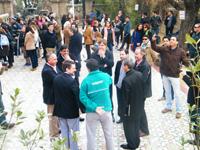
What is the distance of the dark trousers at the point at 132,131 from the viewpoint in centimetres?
659

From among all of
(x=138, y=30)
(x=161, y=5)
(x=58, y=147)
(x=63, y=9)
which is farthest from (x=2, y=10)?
(x=58, y=147)

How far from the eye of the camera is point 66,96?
609 centimetres

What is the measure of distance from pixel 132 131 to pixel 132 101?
1.95 feet

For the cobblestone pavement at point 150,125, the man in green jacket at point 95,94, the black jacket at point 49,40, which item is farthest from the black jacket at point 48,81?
the black jacket at point 49,40

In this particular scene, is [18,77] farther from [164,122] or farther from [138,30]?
[164,122]

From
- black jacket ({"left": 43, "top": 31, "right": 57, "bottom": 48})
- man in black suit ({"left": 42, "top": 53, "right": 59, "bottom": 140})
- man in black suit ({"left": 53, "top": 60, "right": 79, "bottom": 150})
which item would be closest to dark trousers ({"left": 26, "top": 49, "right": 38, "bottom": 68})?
black jacket ({"left": 43, "top": 31, "right": 57, "bottom": 48})

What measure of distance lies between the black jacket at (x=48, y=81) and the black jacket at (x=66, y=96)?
2.10 feet

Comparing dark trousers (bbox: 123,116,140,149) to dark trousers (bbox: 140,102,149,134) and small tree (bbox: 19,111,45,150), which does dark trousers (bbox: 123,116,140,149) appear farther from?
small tree (bbox: 19,111,45,150)

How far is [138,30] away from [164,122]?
6884 millimetres

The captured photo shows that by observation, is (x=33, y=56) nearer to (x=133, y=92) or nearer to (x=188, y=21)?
(x=188, y=21)

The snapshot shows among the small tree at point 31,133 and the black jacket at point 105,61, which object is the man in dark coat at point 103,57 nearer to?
the black jacket at point 105,61

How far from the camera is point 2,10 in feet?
82.0

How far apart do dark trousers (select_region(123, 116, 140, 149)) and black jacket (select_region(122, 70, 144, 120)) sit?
0.35 feet

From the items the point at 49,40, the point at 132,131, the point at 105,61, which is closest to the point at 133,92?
the point at 132,131
